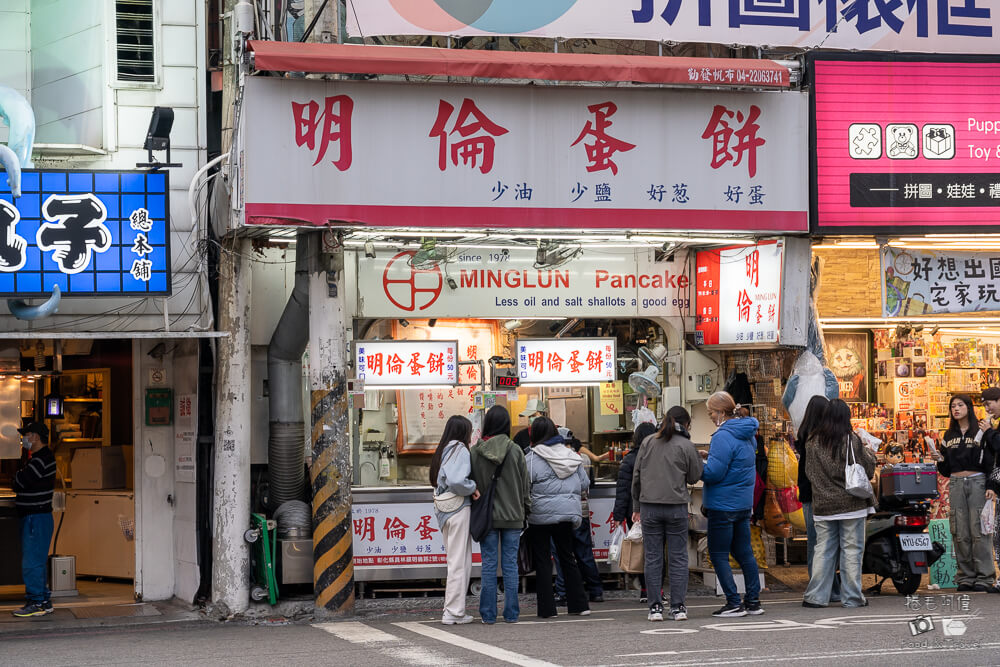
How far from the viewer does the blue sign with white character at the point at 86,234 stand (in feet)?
37.7

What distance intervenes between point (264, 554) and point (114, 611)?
6.07ft

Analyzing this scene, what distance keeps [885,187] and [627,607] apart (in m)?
5.26

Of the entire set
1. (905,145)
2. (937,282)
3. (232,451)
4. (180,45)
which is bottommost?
(232,451)

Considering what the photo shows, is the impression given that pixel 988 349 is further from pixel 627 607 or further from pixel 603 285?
pixel 627 607

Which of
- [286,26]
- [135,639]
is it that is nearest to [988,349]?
[286,26]

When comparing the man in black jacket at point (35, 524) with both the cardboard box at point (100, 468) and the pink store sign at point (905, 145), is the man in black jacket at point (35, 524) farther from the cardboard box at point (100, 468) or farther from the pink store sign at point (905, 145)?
the pink store sign at point (905, 145)

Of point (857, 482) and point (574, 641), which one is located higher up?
point (857, 482)

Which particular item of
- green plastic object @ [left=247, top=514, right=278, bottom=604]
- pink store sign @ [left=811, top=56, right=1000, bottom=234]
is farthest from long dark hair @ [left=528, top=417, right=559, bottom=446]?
pink store sign @ [left=811, top=56, right=1000, bottom=234]

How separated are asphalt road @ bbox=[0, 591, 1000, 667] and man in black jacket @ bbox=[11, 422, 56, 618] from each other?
1059mm

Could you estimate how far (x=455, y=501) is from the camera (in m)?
10.9

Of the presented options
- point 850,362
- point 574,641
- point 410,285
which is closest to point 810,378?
point 850,362

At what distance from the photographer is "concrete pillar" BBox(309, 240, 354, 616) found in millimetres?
11977

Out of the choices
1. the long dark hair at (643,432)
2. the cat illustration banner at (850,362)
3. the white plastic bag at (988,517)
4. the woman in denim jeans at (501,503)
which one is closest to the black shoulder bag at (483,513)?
the woman in denim jeans at (501,503)

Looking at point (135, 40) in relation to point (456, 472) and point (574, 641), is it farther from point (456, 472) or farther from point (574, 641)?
point (574, 641)
